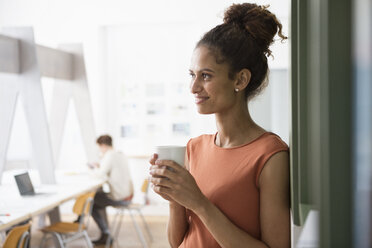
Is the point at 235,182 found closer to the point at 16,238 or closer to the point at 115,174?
the point at 16,238

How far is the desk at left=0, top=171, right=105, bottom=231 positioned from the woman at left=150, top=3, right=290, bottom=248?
246 centimetres

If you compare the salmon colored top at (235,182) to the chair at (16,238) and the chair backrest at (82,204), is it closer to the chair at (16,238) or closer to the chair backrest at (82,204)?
the chair at (16,238)

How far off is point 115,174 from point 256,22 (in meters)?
4.61

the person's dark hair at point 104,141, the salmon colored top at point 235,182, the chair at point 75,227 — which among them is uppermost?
the salmon colored top at point 235,182

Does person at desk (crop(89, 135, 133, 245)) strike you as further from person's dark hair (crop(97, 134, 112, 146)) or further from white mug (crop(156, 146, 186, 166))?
white mug (crop(156, 146, 186, 166))

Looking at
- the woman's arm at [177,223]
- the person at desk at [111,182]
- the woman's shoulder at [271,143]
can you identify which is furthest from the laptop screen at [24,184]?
the woman's shoulder at [271,143]

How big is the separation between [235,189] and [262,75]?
1.04 feet

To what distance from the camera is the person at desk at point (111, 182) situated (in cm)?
561

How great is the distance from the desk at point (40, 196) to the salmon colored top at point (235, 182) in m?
2.43

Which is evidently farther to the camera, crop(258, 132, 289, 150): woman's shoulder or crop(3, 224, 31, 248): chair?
crop(3, 224, 31, 248): chair

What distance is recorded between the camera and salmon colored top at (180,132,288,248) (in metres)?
1.15

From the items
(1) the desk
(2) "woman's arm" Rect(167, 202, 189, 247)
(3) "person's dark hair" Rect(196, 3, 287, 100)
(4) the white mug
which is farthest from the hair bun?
(1) the desk

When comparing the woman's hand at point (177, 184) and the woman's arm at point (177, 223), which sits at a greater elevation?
the woman's hand at point (177, 184)

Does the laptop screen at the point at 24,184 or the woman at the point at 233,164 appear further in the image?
the laptop screen at the point at 24,184
